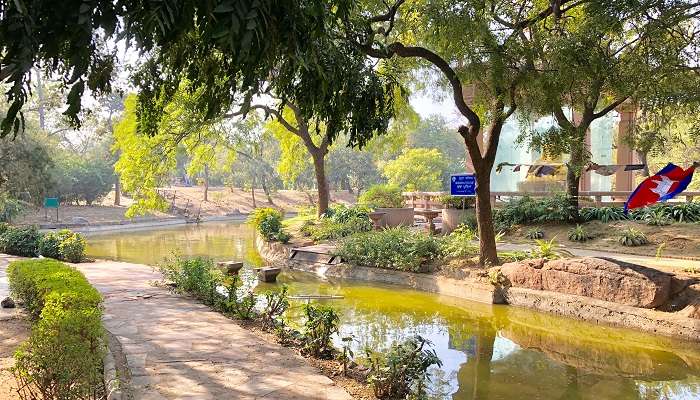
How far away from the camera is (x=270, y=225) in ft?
63.7

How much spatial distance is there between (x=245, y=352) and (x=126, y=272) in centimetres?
793

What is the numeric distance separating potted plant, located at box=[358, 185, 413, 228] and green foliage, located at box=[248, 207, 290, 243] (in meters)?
3.42

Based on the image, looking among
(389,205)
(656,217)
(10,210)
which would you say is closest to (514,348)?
(656,217)

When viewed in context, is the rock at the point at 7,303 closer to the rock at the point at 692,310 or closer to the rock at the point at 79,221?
the rock at the point at 692,310

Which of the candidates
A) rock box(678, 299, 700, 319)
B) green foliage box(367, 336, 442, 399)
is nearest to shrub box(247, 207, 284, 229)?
rock box(678, 299, 700, 319)

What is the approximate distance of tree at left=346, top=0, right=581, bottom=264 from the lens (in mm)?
9461

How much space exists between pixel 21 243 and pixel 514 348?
14990 millimetres

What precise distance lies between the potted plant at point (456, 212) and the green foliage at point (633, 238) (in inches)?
176

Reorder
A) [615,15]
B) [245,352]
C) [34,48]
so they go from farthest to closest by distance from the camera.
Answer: [615,15]
[245,352]
[34,48]

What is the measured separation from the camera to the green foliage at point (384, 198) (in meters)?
20.7

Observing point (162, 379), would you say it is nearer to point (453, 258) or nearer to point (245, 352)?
point (245, 352)

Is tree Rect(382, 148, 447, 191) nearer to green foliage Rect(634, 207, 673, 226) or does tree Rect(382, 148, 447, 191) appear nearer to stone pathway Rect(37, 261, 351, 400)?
green foliage Rect(634, 207, 673, 226)

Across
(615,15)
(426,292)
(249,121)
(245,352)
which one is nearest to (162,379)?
(245,352)

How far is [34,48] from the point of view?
218 centimetres
